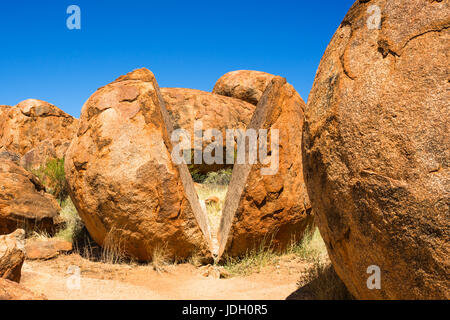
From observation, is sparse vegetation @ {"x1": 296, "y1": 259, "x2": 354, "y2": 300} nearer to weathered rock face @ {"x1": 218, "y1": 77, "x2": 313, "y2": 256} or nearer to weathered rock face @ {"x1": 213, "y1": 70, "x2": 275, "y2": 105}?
weathered rock face @ {"x1": 218, "y1": 77, "x2": 313, "y2": 256}

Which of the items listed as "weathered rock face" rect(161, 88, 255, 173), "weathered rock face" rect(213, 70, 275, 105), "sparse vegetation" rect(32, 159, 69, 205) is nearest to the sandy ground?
"sparse vegetation" rect(32, 159, 69, 205)

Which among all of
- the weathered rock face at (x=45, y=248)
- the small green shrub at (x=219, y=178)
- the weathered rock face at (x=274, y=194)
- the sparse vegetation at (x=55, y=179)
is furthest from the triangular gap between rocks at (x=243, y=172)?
the sparse vegetation at (x=55, y=179)

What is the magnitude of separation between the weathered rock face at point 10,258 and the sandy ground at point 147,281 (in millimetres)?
222

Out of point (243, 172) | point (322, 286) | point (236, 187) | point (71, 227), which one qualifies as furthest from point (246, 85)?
point (322, 286)

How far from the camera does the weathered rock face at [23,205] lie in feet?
19.4

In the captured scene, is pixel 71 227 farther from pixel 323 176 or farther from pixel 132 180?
pixel 323 176

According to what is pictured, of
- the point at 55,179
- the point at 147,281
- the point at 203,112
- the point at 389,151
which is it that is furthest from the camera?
the point at 203,112

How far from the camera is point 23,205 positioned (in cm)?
607

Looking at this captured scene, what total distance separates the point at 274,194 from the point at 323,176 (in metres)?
2.49

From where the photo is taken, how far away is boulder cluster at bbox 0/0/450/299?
1.99m

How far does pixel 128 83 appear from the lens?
536 cm

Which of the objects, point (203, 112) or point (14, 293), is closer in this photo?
point (14, 293)

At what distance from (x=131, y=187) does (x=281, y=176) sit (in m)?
1.80
